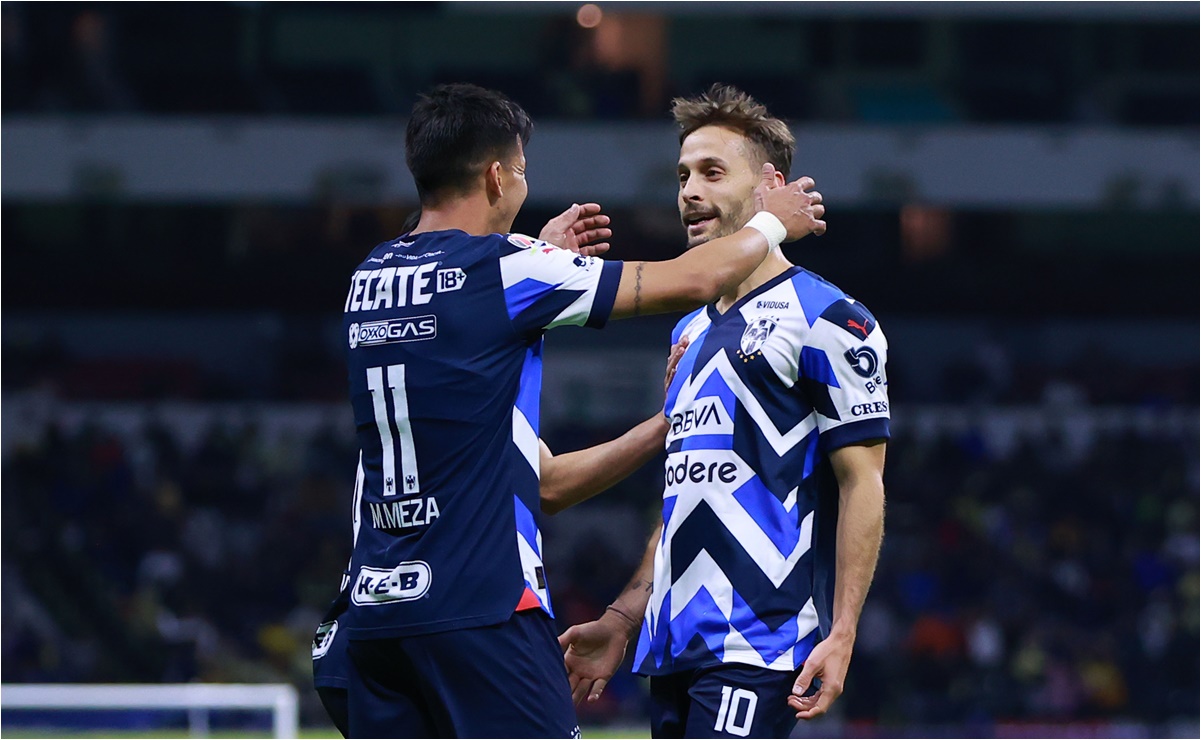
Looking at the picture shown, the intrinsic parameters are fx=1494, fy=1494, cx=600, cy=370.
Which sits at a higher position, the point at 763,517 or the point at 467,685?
the point at 763,517

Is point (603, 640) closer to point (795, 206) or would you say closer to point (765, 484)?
point (765, 484)

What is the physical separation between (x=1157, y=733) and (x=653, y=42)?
10.3 m

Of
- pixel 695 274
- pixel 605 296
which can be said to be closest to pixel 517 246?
pixel 605 296

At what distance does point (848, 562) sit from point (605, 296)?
885mm

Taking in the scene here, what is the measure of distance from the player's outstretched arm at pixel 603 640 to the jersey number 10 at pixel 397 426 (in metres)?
0.81

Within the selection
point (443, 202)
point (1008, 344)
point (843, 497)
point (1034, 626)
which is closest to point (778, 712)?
point (843, 497)

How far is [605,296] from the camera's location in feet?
10.5

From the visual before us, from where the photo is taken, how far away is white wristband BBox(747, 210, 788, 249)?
3.42 m

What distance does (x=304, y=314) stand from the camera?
1939 centimetres

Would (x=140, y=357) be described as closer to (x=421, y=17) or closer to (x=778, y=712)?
(x=421, y=17)

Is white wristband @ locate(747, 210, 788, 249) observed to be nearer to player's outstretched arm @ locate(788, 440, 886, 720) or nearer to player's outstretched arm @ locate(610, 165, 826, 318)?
player's outstretched arm @ locate(610, 165, 826, 318)

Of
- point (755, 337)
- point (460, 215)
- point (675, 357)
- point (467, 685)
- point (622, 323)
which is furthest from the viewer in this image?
point (622, 323)

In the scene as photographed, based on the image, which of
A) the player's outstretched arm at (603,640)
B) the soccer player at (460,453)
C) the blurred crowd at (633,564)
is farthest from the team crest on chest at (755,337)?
the blurred crowd at (633,564)

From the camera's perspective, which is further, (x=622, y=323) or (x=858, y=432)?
(x=622, y=323)
